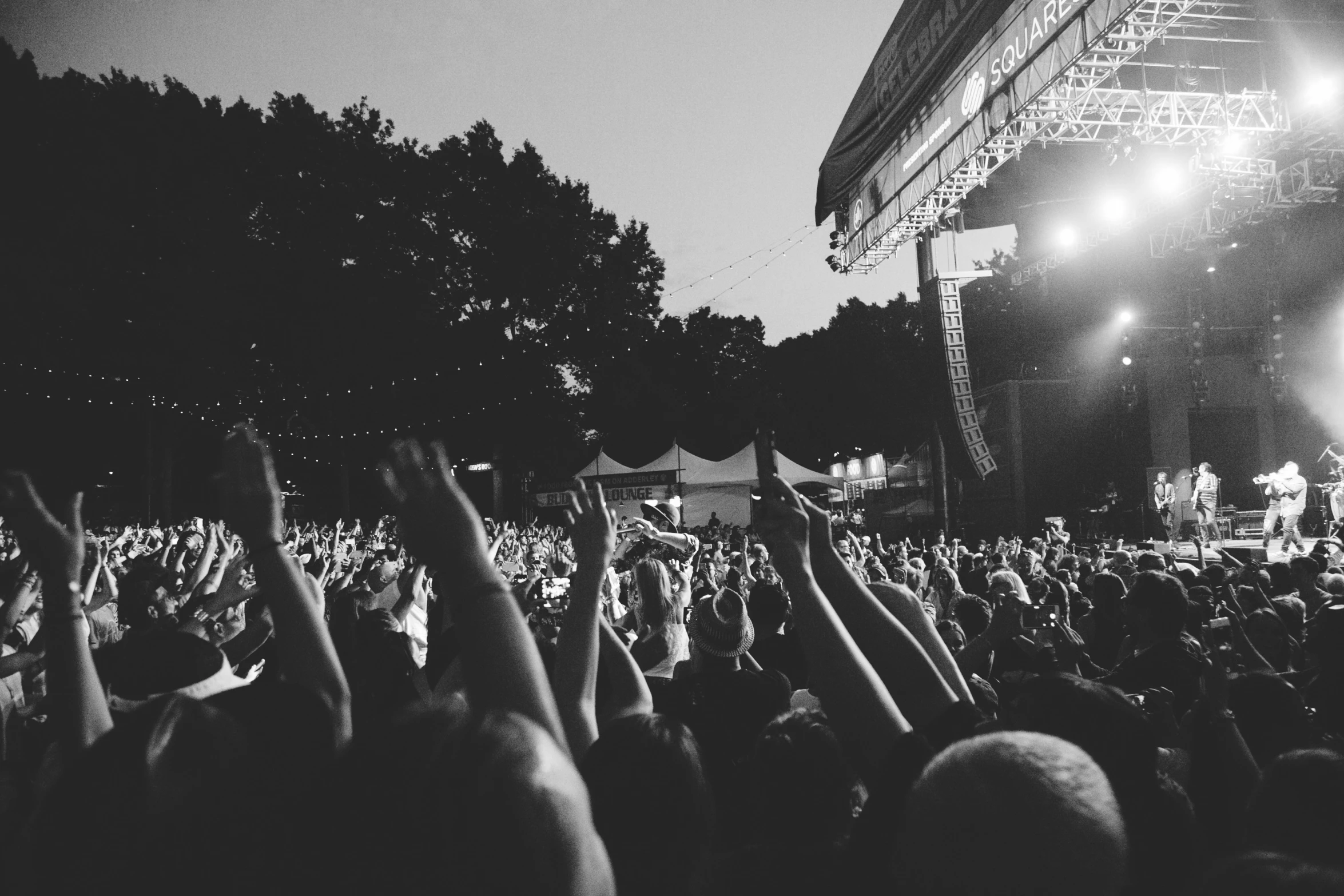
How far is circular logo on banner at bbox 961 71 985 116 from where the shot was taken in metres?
10.1

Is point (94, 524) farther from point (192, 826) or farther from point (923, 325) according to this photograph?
point (192, 826)

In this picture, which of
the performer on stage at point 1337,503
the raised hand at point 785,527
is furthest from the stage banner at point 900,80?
the performer on stage at point 1337,503

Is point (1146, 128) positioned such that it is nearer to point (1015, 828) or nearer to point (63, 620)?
point (1015, 828)

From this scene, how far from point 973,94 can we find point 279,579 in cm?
1070

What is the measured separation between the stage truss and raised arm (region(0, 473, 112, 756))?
845cm

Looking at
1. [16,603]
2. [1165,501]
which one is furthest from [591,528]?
[1165,501]

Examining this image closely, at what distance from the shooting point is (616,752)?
139 centimetres

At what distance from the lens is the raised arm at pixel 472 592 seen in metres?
1.36

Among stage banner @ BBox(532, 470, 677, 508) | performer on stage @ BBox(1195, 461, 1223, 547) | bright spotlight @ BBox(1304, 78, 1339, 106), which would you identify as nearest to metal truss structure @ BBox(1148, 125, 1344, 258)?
bright spotlight @ BBox(1304, 78, 1339, 106)

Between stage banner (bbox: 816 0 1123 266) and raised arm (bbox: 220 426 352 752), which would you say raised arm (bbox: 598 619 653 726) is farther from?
A: stage banner (bbox: 816 0 1123 266)

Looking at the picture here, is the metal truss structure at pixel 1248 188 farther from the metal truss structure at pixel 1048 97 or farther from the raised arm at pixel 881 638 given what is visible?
the raised arm at pixel 881 638

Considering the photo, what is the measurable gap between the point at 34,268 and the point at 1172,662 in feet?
87.9

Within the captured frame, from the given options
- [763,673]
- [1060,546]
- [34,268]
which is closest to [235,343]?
[34,268]

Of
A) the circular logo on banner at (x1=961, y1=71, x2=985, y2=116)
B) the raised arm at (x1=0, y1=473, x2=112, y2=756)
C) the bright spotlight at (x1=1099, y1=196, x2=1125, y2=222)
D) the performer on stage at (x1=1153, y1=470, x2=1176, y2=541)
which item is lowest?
the performer on stage at (x1=1153, y1=470, x2=1176, y2=541)
